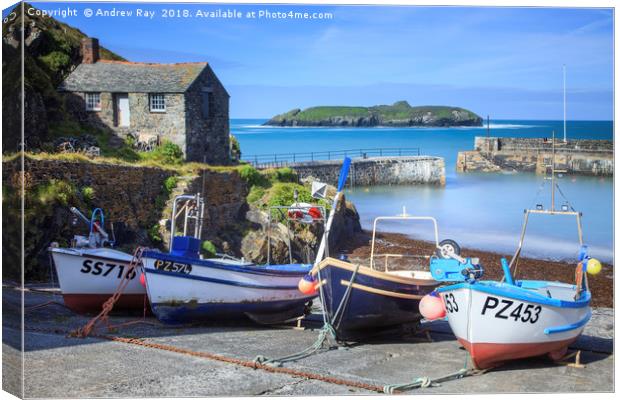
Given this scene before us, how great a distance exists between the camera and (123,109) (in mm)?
15414

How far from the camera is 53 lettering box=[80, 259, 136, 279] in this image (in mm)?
11406

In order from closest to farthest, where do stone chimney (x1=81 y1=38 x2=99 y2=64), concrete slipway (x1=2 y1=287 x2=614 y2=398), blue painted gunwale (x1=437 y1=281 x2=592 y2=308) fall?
concrete slipway (x1=2 y1=287 x2=614 y2=398), blue painted gunwale (x1=437 y1=281 x2=592 y2=308), stone chimney (x1=81 y1=38 x2=99 y2=64)

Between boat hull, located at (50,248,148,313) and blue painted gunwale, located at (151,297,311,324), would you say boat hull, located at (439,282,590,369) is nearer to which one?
blue painted gunwale, located at (151,297,311,324)

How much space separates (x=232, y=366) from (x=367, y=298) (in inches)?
69.2

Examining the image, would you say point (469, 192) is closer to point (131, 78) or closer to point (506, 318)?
point (506, 318)

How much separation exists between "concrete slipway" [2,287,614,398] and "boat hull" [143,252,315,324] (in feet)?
0.97

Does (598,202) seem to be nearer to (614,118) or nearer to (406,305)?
(614,118)

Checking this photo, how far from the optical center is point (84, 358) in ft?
30.2

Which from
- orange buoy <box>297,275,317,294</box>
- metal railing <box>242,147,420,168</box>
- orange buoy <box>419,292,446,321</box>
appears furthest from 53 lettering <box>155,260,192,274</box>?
metal railing <box>242,147,420,168</box>

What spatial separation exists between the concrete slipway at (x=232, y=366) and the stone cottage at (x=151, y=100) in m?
5.32

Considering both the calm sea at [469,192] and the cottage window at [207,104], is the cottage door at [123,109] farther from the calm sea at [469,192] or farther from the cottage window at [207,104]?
the calm sea at [469,192]

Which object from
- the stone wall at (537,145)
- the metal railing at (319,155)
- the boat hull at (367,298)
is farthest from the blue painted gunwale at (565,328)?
the metal railing at (319,155)

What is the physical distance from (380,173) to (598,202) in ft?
16.9

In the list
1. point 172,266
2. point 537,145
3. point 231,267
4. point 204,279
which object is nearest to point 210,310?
point 204,279
